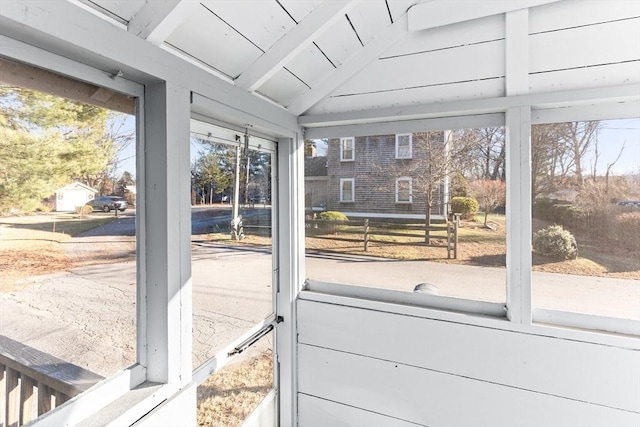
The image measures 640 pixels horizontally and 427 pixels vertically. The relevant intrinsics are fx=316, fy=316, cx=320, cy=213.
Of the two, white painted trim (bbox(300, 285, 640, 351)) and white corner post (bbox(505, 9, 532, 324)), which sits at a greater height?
white corner post (bbox(505, 9, 532, 324))

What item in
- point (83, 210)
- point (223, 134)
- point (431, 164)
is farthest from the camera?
point (431, 164)

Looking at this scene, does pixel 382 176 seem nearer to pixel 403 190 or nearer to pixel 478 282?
pixel 403 190

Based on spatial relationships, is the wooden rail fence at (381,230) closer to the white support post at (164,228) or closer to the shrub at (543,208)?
the shrub at (543,208)

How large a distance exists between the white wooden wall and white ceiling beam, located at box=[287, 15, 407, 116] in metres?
1.07

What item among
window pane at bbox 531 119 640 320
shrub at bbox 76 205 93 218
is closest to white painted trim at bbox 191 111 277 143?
shrub at bbox 76 205 93 218

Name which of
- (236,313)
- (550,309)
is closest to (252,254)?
(236,313)

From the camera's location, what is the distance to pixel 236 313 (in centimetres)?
150

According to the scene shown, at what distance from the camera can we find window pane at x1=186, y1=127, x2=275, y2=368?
127cm

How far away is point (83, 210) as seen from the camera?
89 centimetres

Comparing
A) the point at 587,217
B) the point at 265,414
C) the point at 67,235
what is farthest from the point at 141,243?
the point at 587,217

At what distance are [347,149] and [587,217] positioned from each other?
1.15 meters

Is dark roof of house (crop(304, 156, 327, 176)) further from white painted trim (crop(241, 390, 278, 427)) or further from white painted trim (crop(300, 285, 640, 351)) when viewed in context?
white painted trim (crop(241, 390, 278, 427))

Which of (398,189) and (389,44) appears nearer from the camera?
(389,44)

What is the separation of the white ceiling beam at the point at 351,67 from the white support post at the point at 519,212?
2.01 feet
